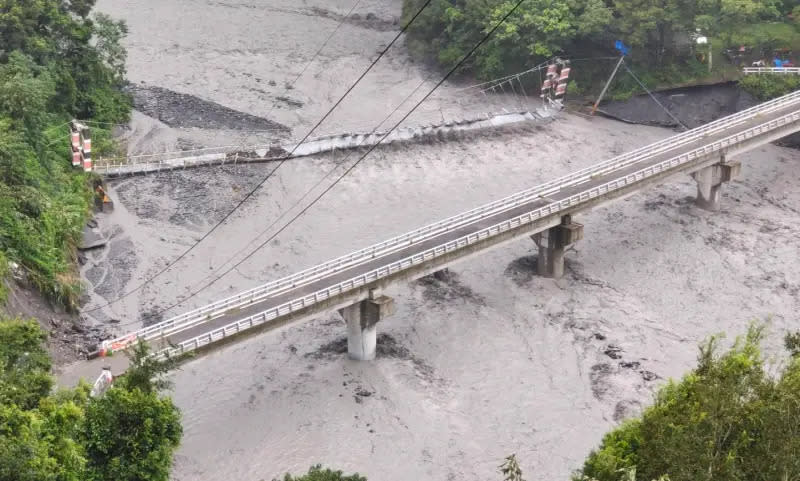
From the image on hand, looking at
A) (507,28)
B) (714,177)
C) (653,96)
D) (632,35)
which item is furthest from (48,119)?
(653,96)

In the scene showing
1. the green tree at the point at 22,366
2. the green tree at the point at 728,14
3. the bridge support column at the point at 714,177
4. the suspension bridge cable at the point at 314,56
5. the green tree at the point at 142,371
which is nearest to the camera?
the green tree at the point at 22,366

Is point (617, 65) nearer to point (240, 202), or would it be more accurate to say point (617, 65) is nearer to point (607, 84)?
point (607, 84)

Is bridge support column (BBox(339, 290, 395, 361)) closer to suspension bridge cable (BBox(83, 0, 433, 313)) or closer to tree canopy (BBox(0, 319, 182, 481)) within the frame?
suspension bridge cable (BBox(83, 0, 433, 313))

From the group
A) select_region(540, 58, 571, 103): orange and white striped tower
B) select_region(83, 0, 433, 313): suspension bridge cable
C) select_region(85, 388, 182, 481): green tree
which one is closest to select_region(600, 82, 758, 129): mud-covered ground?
select_region(540, 58, 571, 103): orange and white striped tower

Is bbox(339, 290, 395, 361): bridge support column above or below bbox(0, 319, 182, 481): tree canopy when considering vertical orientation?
below

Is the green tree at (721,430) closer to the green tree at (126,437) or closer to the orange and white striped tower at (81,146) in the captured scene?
the green tree at (126,437)

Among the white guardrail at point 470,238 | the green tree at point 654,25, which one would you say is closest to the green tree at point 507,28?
the green tree at point 654,25

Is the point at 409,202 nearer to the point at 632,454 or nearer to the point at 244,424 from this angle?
the point at 244,424
